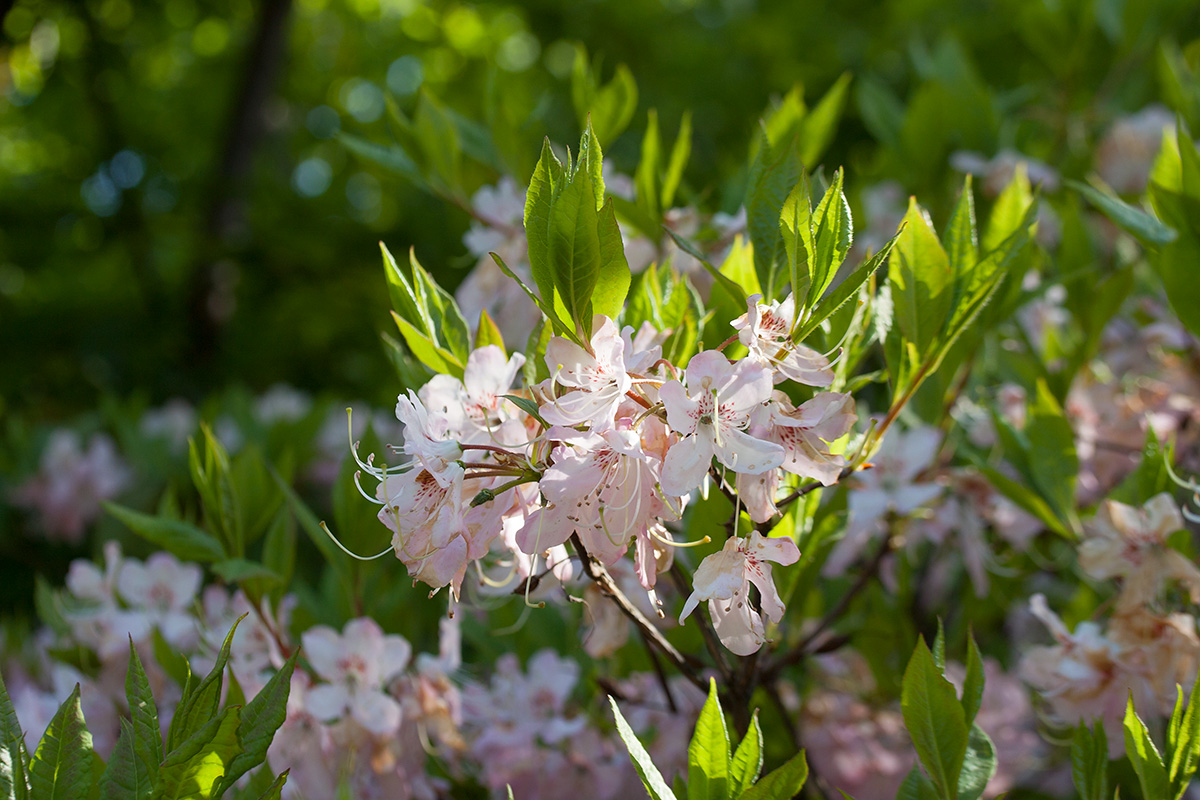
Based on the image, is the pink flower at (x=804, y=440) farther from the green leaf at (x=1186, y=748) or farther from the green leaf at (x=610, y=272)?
the green leaf at (x=1186, y=748)

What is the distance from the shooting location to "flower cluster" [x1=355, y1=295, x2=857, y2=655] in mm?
757

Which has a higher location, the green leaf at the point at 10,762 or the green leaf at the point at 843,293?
the green leaf at the point at 843,293

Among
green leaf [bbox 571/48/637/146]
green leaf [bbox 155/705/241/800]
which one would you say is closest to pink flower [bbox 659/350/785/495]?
green leaf [bbox 155/705/241/800]

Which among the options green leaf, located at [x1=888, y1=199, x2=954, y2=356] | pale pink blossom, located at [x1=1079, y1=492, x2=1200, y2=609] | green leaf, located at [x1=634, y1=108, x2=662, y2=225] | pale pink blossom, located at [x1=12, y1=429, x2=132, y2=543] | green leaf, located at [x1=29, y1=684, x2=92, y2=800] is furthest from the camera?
pale pink blossom, located at [x1=12, y1=429, x2=132, y2=543]

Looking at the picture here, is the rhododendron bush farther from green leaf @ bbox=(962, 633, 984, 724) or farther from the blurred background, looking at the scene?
the blurred background

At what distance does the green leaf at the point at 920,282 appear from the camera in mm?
952

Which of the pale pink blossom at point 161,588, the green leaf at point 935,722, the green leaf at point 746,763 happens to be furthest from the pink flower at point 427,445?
the pale pink blossom at point 161,588

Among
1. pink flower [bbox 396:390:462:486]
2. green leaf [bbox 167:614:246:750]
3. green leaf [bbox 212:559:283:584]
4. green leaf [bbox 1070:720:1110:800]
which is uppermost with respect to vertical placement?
pink flower [bbox 396:390:462:486]

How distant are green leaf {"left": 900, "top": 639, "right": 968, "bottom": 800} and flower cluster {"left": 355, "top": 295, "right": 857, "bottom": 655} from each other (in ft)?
0.56

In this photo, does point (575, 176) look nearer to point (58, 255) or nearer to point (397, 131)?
point (397, 131)

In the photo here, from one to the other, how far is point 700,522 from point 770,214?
0.33 metres

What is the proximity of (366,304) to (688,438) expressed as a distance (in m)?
4.41

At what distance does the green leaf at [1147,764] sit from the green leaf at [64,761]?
937mm

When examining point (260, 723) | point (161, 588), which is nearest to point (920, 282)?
point (260, 723)
